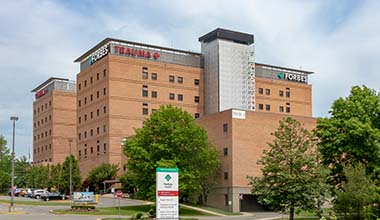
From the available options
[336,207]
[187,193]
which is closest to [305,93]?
[187,193]

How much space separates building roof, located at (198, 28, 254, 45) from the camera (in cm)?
10400

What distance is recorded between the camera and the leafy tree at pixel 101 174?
307ft

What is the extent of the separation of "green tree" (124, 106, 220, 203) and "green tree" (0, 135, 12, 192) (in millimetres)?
60196

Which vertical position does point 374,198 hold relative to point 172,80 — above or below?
below

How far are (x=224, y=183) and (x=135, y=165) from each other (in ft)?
46.1

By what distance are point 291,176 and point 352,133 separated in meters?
12.9

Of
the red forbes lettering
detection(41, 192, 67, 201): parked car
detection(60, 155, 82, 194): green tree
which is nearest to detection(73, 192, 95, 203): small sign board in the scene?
detection(41, 192, 67, 201): parked car

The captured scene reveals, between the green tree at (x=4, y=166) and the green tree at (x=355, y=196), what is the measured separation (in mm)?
85401

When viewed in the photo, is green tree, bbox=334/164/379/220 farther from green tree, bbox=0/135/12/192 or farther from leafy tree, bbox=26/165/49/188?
green tree, bbox=0/135/12/192

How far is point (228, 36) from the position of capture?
345 ft

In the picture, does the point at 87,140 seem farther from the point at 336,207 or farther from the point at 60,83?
the point at 336,207

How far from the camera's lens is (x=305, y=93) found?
4670 inches

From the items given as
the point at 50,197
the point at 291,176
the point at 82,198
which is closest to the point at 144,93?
the point at 50,197

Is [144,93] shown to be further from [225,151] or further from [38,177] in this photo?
[225,151]
